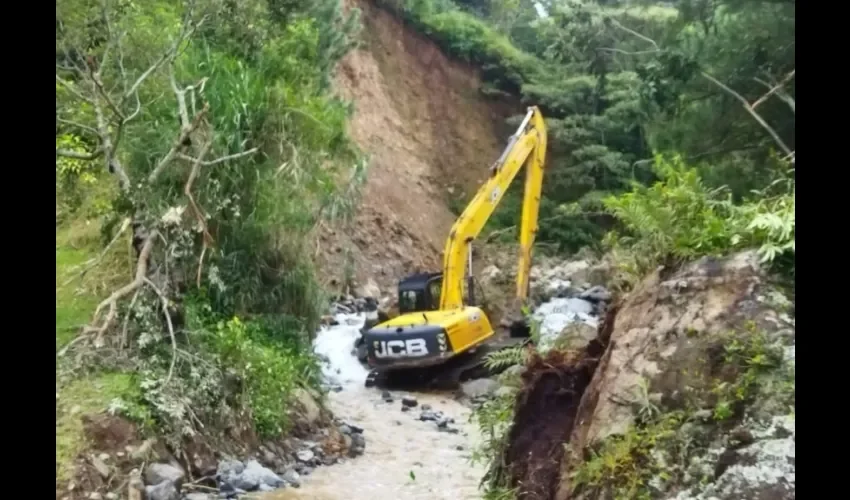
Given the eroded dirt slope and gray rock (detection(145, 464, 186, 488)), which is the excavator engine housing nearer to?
the eroded dirt slope

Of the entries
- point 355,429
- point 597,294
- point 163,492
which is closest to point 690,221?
point 597,294

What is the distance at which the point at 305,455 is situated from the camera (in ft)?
10.2

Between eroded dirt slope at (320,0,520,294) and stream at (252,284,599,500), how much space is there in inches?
39.8

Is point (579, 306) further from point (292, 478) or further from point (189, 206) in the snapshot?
point (189, 206)

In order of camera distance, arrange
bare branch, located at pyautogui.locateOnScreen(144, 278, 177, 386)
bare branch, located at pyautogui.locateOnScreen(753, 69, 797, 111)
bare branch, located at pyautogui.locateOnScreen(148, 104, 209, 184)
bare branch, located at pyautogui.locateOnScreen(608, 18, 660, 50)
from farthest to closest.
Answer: bare branch, located at pyautogui.locateOnScreen(148, 104, 209, 184) < bare branch, located at pyautogui.locateOnScreen(144, 278, 177, 386) < bare branch, located at pyautogui.locateOnScreen(608, 18, 660, 50) < bare branch, located at pyautogui.locateOnScreen(753, 69, 797, 111)

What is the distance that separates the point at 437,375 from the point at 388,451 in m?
0.88

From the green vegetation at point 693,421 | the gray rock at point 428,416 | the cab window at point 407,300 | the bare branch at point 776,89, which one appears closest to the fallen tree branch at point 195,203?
the gray rock at point 428,416

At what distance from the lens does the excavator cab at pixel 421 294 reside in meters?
4.44

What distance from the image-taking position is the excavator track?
384cm

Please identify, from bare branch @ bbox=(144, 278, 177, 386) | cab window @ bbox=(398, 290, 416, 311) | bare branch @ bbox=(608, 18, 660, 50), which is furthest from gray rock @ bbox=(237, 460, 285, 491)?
bare branch @ bbox=(608, 18, 660, 50)
